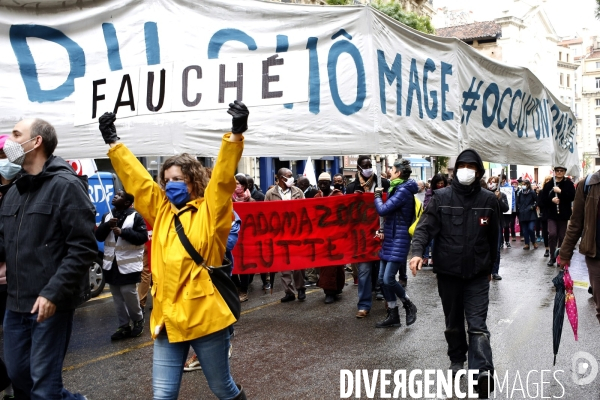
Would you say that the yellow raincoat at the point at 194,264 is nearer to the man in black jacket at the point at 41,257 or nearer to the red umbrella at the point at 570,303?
the man in black jacket at the point at 41,257

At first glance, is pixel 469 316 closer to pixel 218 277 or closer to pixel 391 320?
pixel 391 320

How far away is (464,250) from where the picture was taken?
5277 millimetres

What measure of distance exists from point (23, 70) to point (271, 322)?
4.29 metres

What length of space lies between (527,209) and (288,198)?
30.0ft

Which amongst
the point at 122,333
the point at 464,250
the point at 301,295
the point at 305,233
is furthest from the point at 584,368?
the point at 122,333

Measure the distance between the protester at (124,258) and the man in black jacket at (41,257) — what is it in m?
3.31

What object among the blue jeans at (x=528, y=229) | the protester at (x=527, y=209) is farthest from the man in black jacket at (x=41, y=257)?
the blue jeans at (x=528, y=229)

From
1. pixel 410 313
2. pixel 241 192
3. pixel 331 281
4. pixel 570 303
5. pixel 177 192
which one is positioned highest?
pixel 177 192

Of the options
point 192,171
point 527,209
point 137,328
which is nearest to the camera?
point 192,171

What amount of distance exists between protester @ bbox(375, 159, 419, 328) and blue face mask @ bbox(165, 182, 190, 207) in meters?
3.97

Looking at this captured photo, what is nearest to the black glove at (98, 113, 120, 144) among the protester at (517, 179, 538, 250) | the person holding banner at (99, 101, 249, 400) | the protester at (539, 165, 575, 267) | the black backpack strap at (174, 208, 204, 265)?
the person holding banner at (99, 101, 249, 400)

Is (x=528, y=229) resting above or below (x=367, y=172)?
below

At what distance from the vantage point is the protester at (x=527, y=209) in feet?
54.7

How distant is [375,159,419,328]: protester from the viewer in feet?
24.4
